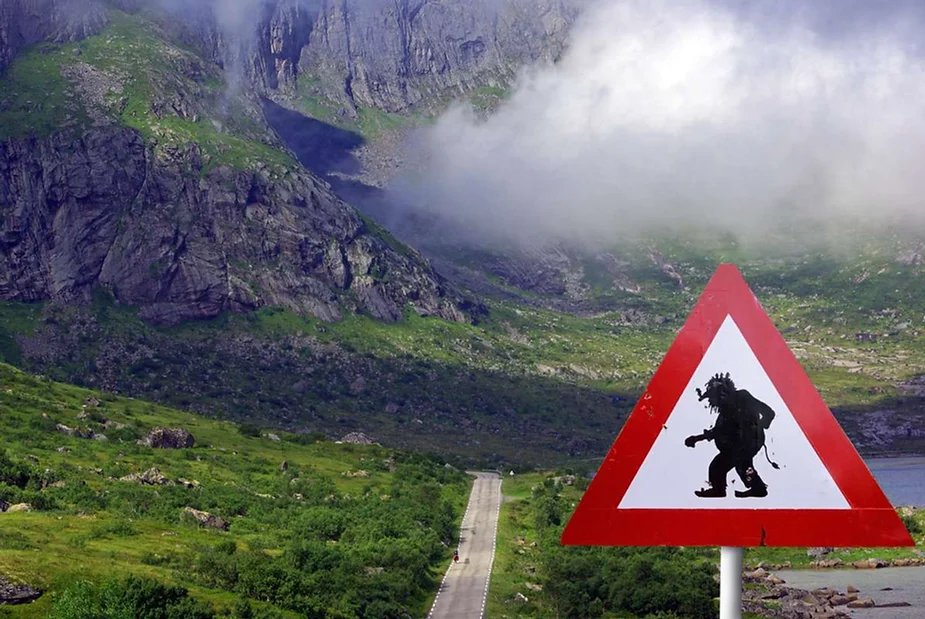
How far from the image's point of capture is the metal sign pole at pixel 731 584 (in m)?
10.5

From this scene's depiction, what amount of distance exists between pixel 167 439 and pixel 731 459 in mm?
135598

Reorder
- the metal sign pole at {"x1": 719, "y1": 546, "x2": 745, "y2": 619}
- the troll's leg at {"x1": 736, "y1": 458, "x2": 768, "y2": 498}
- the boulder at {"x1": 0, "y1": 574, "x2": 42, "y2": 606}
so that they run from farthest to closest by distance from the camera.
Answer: the boulder at {"x1": 0, "y1": 574, "x2": 42, "y2": 606} → the troll's leg at {"x1": 736, "y1": 458, "x2": 768, "y2": 498} → the metal sign pole at {"x1": 719, "y1": 546, "x2": 745, "y2": 619}

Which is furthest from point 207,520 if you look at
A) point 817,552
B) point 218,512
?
point 817,552

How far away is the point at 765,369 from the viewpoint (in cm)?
1077

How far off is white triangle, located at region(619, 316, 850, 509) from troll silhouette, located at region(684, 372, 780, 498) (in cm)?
5

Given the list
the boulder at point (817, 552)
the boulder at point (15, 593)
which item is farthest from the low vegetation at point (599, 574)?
the boulder at point (15, 593)

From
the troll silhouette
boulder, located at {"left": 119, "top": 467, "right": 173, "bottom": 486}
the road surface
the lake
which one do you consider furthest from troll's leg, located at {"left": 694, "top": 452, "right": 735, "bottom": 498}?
the lake

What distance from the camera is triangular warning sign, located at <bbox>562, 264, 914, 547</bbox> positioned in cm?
1059

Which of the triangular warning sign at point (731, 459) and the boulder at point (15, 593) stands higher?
the boulder at point (15, 593)

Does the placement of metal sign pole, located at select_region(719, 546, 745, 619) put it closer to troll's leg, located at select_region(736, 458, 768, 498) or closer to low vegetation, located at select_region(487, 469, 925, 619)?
troll's leg, located at select_region(736, 458, 768, 498)

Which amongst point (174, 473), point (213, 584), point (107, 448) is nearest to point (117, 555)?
point (213, 584)

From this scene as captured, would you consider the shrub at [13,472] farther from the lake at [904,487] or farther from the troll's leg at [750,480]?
the lake at [904,487]

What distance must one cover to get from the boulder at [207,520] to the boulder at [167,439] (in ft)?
138

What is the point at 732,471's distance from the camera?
35.2ft
